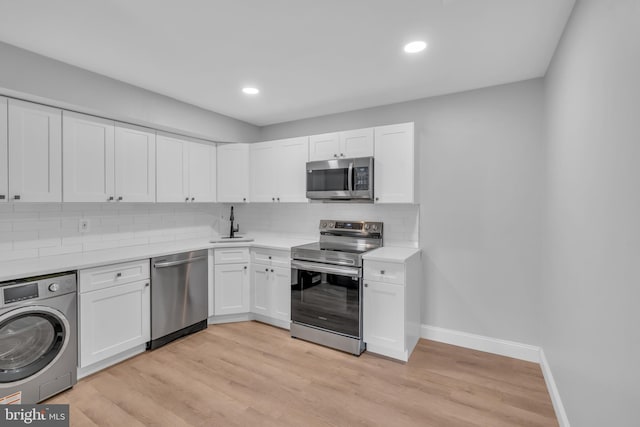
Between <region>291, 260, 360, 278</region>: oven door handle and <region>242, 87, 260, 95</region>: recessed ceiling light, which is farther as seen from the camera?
<region>242, 87, 260, 95</region>: recessed ceiling light

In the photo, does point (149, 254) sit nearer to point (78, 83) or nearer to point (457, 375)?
point (78, 83)

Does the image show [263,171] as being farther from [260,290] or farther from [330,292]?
[330,292]

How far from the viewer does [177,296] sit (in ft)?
10.4

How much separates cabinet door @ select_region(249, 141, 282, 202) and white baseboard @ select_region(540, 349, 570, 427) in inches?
124

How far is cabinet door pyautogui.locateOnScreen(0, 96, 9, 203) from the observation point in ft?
7.39

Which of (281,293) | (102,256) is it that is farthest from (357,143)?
(102,256)

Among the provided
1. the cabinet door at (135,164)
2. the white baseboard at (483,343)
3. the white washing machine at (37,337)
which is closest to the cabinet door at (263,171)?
the cabinet door at (135,164)

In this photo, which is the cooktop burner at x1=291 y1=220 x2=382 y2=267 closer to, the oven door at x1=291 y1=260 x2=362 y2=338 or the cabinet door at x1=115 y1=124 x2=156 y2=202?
the oven door at x1=291 y1=260 x2=362 y2=338

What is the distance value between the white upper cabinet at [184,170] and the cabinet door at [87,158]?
1.66ft

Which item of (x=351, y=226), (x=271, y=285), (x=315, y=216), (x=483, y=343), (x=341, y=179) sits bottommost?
(x=483, y=343)

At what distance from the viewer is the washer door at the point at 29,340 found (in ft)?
6.73

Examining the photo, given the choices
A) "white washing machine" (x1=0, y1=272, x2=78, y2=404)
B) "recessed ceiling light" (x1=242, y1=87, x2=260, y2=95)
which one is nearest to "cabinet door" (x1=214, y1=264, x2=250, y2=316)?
"white washing machine" (x1=0, y1=272, x2=78, y2=404)

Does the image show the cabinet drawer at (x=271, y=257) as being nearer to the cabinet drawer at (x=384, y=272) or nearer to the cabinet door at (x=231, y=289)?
the cabinet door at (x=231, y=289)

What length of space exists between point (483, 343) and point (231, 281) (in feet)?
9.12
